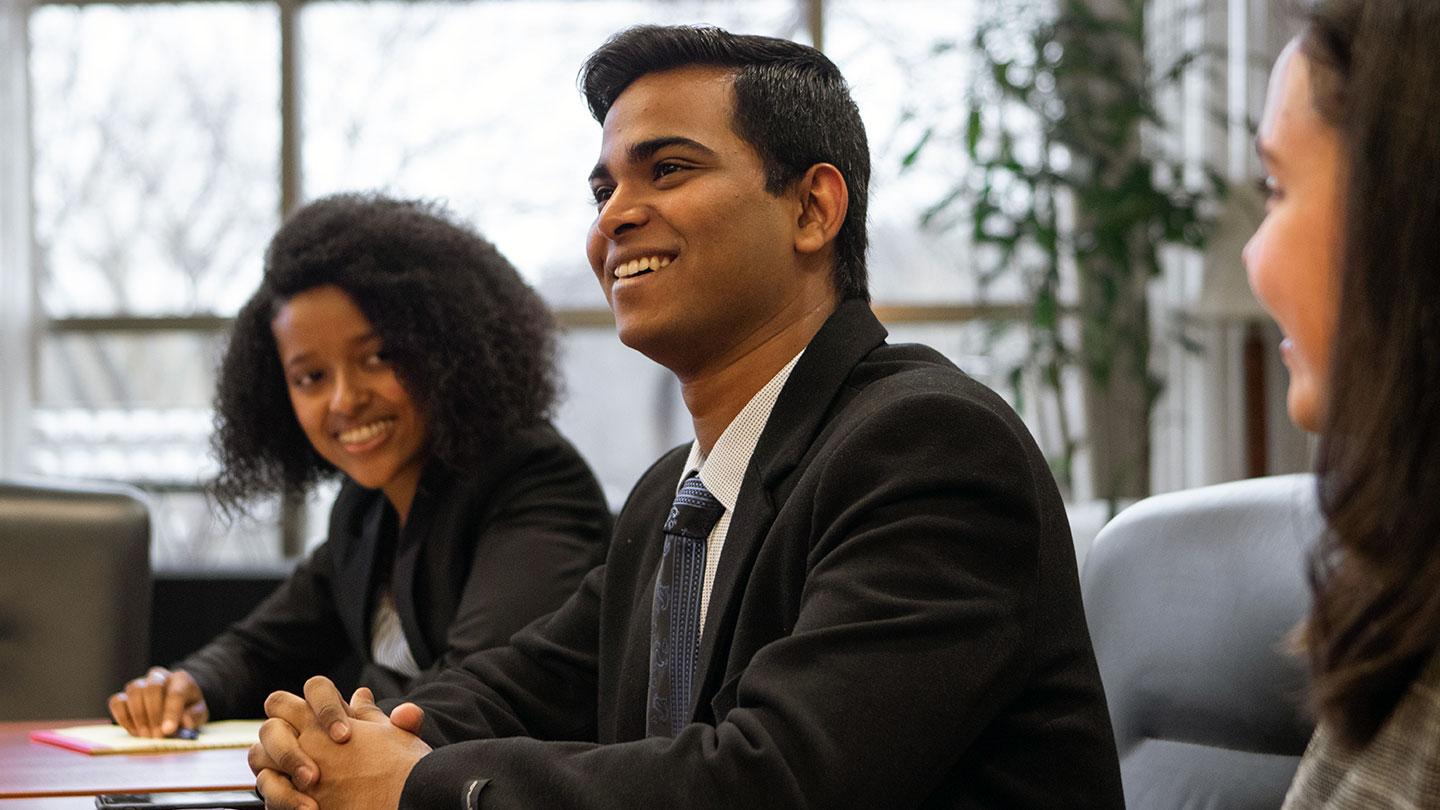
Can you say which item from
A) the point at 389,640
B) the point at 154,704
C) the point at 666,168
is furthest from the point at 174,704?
the point at 666,168

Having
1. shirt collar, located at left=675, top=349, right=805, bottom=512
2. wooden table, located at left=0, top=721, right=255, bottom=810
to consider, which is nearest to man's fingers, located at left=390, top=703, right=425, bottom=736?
wooden table, located at left=0, top=721, right=255, bottom=810

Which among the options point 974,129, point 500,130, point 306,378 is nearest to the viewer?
point 306,378

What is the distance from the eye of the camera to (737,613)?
1.28 meters

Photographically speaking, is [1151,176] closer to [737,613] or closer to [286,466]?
[286,466]

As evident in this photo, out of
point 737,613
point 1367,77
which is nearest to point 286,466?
point 737,613

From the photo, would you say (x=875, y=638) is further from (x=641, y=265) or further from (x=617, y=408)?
(x=617, y=408)

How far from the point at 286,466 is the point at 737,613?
1.46 metres

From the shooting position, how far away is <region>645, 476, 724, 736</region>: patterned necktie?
1375 millimetres

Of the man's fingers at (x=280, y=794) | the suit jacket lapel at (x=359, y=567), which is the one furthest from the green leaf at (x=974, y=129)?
the man's fingers at (x=280, y=794)

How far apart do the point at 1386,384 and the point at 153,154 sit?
5131mm

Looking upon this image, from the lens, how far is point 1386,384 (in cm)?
71

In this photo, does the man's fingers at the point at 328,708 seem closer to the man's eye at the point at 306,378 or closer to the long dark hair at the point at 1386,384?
the long dark hair at the point at 1386,384

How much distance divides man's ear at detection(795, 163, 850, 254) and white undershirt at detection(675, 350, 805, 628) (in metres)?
0.13

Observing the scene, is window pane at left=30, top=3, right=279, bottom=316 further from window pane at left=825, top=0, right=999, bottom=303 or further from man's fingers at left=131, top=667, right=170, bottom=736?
man's fingers at left=131, top=667, right=170, bottom=736
